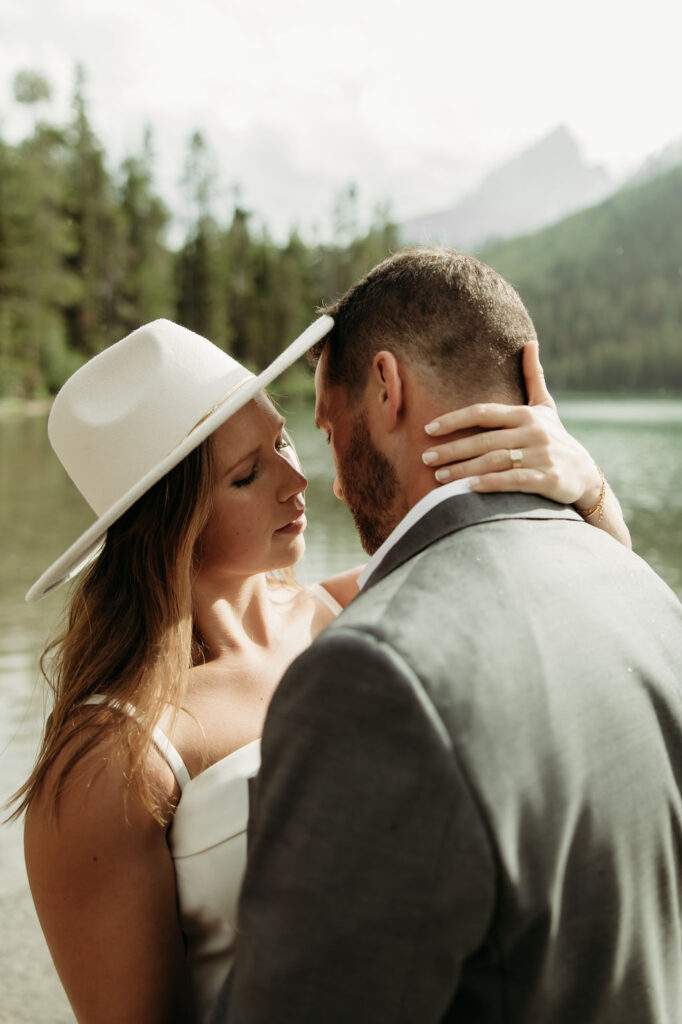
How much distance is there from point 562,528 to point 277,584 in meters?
1.78

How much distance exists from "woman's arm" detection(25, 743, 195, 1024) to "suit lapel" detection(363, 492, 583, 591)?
2.81ft

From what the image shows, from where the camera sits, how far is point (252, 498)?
7.82 ft

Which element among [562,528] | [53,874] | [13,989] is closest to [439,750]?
[562,528]

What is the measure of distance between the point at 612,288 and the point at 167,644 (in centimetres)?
14902

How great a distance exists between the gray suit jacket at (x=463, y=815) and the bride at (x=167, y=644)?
382 mm

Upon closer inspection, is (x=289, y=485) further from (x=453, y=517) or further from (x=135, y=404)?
(x=453, y=517)

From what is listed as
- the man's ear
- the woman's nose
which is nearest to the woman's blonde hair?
the woman's nose

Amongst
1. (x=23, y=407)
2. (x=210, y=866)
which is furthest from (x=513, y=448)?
(x=23, y=407)

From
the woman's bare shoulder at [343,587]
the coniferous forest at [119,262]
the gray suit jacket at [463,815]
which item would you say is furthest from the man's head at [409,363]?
the coniferous forest at [119,262]

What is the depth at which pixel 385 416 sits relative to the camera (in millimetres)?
1739

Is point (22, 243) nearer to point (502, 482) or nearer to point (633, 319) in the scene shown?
point (502, 482)

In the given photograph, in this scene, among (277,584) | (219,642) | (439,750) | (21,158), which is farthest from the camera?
(21,158)

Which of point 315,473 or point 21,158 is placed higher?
point 21,158

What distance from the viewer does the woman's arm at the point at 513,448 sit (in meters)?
1.58
